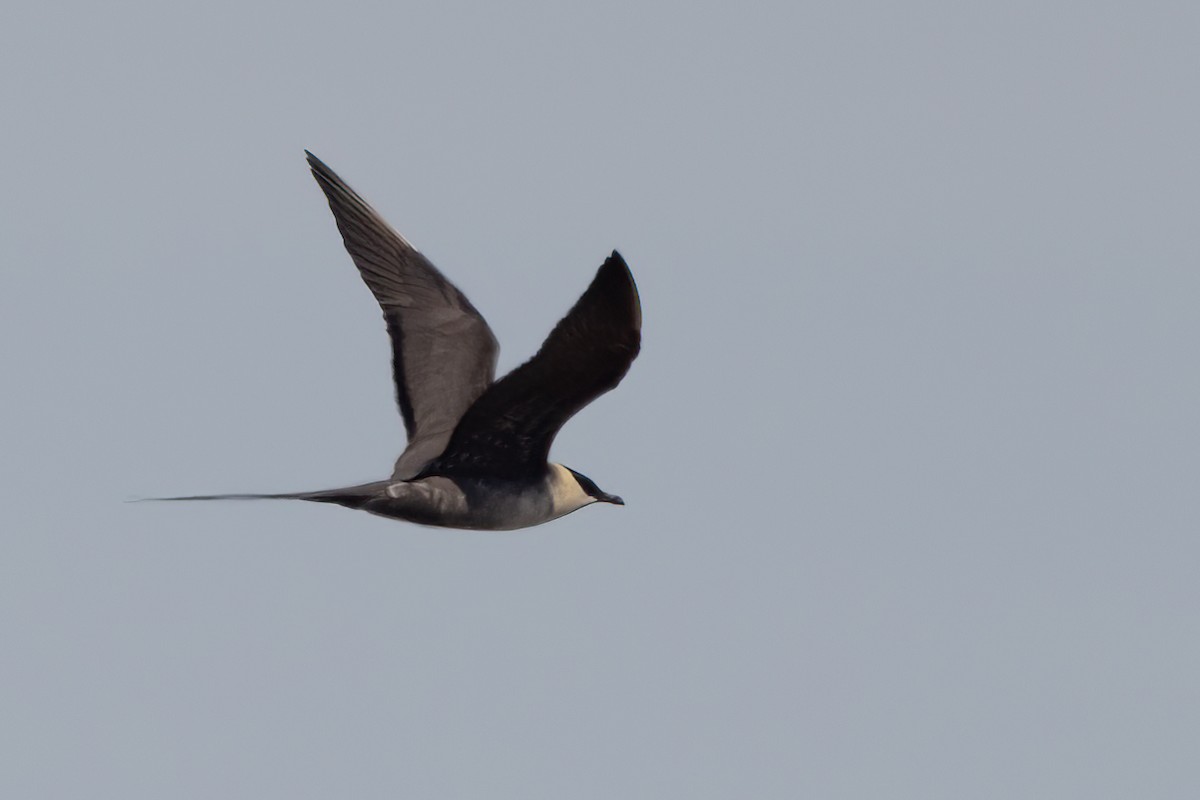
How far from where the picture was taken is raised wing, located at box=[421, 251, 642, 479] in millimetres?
8750

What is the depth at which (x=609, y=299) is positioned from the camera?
8.70 meters

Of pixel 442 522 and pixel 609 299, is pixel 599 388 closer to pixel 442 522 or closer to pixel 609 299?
pixel 609 299

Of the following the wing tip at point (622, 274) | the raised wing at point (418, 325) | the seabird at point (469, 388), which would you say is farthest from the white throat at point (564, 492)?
the wing tip at point (622, 274)

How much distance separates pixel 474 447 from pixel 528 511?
752 mm

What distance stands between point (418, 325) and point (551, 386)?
8.23 ft

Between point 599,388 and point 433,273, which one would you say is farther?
point 433,273

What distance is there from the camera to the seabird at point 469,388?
9016 mm

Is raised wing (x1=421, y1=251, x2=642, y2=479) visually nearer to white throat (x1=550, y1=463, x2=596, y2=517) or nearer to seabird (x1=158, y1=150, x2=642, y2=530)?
seabird (x1=158, y1=150, x2=642, y2=530)

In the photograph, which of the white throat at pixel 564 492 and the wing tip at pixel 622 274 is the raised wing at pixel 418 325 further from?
the wing tip at pixel 622 274

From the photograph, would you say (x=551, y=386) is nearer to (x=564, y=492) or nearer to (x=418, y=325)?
(x=564, y=492)

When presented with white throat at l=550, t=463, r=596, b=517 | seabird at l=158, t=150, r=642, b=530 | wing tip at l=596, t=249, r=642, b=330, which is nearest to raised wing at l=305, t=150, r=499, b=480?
seabird at l=158, t=150, r=642, b=530

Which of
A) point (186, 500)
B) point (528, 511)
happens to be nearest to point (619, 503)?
point (528, 511)

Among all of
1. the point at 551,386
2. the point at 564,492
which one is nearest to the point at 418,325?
the point at 564,492

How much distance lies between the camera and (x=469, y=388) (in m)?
11.6
